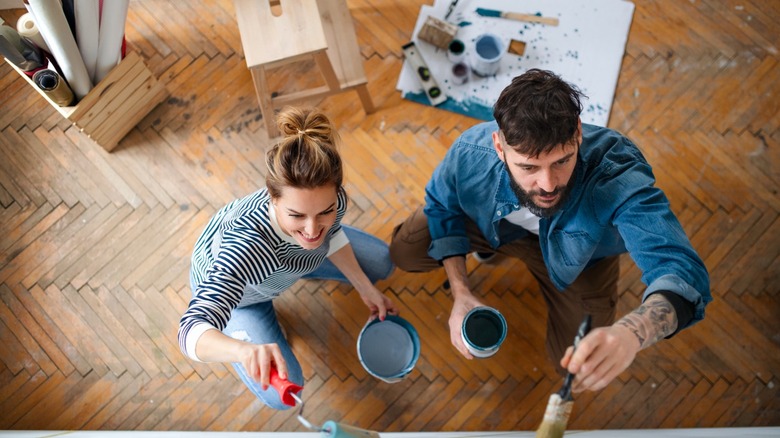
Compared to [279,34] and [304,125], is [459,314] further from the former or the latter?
[279,34]

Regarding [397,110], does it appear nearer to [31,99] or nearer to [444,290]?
[444,290]

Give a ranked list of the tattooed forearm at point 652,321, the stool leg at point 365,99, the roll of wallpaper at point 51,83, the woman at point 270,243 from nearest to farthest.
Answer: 1. the tattooed forearm at point 652,321
2. the woman at point 270,243
3. the roll of wallpaper at point 51,83
4. the stool leg at point 365,99

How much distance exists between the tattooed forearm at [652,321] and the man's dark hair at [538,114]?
38 centimetres

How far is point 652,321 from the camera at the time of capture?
3.71ft

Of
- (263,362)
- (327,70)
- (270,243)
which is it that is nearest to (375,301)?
(270,243)

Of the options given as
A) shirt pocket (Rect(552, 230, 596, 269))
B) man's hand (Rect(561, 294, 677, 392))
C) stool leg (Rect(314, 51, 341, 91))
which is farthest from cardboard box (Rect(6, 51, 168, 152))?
man's hand (Rect(561, 294, 677, 392))

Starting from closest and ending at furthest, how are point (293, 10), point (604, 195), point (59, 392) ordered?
1. point (604, 195)
2. point (293, 10)
3. point (59, 392)

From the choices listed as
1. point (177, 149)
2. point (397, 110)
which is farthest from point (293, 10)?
point (177, 149)

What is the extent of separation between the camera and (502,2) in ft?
8.22

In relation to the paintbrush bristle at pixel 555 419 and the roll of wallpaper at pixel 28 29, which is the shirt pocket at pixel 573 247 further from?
the roll of wallpaper at pixel 28 29

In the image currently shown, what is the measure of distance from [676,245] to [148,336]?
1.77 meters

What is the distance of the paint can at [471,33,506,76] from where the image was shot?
2369 millimetres

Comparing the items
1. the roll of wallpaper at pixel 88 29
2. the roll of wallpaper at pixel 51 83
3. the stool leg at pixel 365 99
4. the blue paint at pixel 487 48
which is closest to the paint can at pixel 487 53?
the blue paint at pixel 487 48

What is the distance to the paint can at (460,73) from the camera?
7.87 ft
